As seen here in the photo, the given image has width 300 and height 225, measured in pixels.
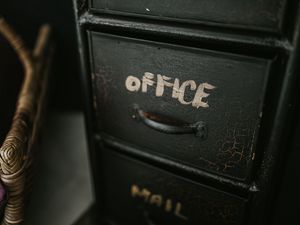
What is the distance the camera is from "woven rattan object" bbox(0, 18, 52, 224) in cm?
60

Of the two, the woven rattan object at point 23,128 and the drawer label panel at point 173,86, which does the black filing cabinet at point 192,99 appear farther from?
the woven rattan object at point 23,128

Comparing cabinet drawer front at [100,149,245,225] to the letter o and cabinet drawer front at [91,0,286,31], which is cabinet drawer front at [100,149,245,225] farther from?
cabinet drawer front at [91,0,286,31]

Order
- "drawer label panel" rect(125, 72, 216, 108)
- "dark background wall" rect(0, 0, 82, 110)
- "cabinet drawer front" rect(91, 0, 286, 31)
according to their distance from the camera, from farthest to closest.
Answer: "dark background wall" rect(0, 0, 82, 110) → "drawer label panel" rect(125, 72, 216, 108) → "cabinet drawer front" rect(91, 0, 286, 31)

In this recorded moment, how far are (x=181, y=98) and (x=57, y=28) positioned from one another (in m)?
0.61

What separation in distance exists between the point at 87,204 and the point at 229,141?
0.58 m

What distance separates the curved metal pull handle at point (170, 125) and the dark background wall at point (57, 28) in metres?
0.51

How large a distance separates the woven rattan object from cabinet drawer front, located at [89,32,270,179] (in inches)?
6.1

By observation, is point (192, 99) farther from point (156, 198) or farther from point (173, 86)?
point (156, 198)

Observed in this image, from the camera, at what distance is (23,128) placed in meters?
0.67

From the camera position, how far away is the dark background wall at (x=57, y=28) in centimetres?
100

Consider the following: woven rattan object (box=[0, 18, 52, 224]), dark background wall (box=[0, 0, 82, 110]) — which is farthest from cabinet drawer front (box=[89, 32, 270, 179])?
dark background wall (box=[0, 0, 82, 110])

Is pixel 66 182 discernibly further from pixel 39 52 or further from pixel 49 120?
pixel 39 52

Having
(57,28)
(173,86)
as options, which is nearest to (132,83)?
(173,86)

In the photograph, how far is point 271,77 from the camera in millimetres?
516
